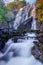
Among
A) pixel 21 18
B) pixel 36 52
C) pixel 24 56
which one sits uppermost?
pixel 21 18

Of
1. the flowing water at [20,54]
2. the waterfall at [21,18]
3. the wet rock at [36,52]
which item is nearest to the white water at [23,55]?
the flowing water at [20,54]

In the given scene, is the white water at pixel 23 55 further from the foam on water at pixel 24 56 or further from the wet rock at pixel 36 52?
the wet rock at pixel 36 52

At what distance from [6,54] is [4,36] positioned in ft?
7.93

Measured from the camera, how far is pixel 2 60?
1057cm

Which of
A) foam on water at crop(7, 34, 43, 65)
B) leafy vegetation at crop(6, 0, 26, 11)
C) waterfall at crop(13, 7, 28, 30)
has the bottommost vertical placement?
foam on water at crop(7, 34, 43, 65)

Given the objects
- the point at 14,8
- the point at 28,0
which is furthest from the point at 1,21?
the point at 28,0

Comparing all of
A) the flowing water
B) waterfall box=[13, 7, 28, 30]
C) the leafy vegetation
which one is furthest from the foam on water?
the leafy vegetation

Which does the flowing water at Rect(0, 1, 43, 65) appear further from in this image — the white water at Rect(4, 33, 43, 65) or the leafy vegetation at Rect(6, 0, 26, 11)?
the leafy vegetation at Rect(6, 0, 26, 11)

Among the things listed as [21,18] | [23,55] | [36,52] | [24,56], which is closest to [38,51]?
[36,52]

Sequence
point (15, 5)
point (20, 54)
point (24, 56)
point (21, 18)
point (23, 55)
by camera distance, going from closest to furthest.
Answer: point (24, 56)
point (23, 55)
point (20, 54)
point (21, 18)
point (15, 5)

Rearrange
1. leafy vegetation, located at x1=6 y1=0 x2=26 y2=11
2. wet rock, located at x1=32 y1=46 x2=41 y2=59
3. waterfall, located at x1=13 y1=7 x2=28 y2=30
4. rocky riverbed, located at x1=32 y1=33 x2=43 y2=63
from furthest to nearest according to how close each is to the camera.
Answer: leafy vegetation, located at x1=6 y1=0 x2=26 y2=11 → waterfall, located at x1=13 y1=7 x2=28 y2=30 → wet rock, located at x1=32 y1=46 x2=41 y2=59 → rocky riverbed, located at x1=32 y1=33 x2=43 y2=63

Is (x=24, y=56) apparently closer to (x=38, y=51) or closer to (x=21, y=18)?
(x=38, y=51)

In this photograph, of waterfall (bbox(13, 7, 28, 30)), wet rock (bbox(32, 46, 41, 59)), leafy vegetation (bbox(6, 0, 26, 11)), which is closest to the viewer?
wet rock (bbox(32, 46, 41, 59))

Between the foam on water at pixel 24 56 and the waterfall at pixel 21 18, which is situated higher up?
the waterfall at pixel 21 18
